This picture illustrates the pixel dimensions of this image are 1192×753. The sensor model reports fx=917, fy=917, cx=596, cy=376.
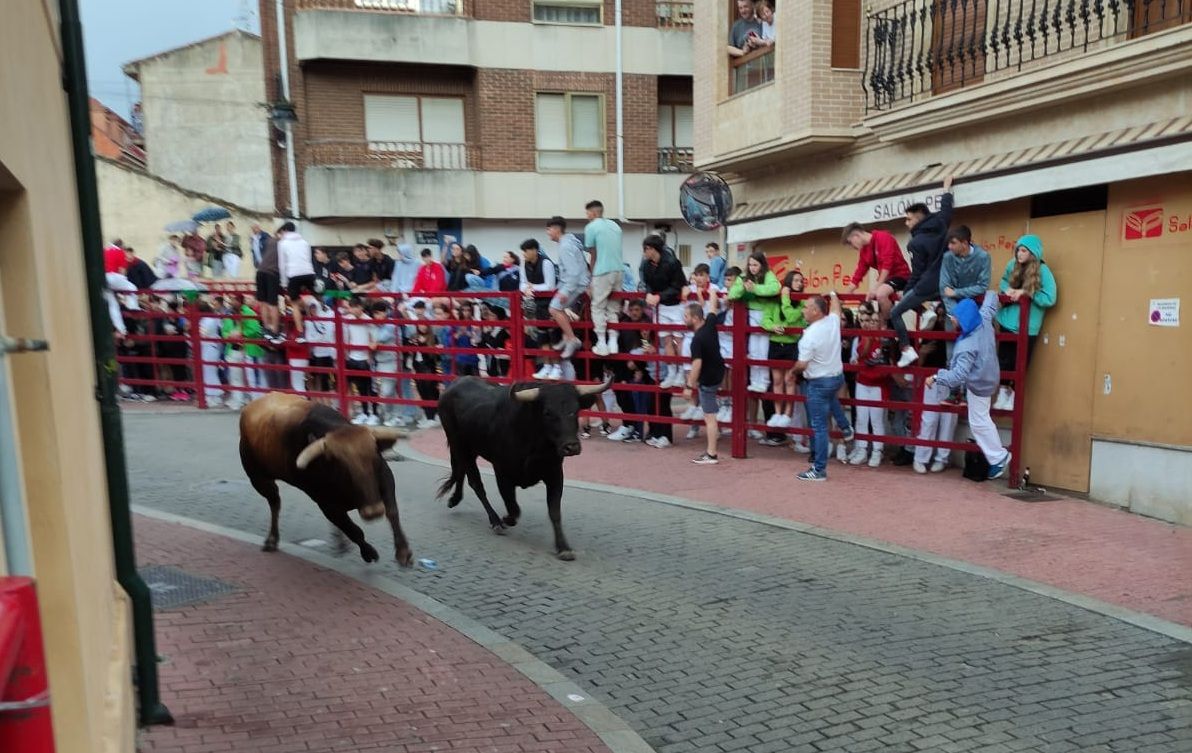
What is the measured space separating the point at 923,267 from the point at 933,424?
1741mm

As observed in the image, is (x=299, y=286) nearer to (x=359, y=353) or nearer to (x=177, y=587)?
(x=359, y=353)

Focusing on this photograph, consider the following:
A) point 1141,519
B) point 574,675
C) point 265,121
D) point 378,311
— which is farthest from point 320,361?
point 265,121

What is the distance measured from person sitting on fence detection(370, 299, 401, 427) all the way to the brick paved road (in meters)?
5.13

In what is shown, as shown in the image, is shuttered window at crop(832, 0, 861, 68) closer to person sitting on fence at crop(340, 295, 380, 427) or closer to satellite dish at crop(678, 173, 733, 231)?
satellite dish at crop(678, 173, 733, 231)

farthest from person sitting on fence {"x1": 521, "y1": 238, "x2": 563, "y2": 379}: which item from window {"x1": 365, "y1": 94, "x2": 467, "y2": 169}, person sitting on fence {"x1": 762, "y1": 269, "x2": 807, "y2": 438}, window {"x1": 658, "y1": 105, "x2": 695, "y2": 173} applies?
window {"x1": 658, "y1": 105, "x2": 695, "y2": 173}

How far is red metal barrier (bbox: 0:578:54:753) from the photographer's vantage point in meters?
1.08

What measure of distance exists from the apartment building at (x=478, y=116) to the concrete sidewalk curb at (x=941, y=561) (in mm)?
15315

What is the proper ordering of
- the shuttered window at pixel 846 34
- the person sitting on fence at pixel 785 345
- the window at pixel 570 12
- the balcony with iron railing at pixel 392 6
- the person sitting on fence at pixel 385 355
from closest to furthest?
1. the person sitting on fence at pixel 785 345
2. the shuttered window at pixel 846 34
3. the person sitting on fence at pixel 385 355
4. the balcony with iron railing at pixel 392 6
5. the window at pixel 570 12

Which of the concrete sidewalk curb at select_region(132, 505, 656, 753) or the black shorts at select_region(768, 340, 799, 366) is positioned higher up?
the black shorts at select_region(768, 340, 799, 366)

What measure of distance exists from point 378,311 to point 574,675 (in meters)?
9.49

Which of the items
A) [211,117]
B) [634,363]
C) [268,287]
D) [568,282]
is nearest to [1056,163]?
[634,363]

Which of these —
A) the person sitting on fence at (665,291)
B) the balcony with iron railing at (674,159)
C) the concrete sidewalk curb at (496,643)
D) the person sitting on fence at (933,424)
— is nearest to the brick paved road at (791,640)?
the concrete sidewalk curb at (496,643)

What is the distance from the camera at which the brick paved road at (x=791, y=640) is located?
458cm

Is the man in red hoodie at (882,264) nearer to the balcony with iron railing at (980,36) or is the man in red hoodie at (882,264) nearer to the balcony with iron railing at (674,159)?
the balcony with iron railing at (980,36)
